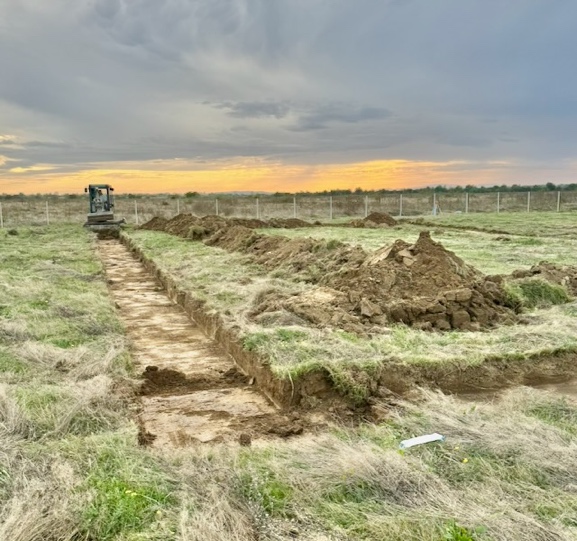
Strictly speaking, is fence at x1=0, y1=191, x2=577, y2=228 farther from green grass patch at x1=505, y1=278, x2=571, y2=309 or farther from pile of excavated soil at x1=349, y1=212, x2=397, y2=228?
green grass patch at x1=505, y1=278, x2=571, y2=309

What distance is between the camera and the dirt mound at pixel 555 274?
8.99 meters

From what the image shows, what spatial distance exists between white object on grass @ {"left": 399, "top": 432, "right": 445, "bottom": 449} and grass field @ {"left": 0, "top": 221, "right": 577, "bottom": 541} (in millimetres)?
56

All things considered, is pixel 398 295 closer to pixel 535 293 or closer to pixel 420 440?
pixel 535 293

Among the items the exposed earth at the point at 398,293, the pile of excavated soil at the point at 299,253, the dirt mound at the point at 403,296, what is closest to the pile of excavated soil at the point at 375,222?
the pile of excavated soil at the point at 299,253

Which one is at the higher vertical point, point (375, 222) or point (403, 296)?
point (375, 222)

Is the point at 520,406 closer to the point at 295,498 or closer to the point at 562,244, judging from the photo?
the point at 295,498

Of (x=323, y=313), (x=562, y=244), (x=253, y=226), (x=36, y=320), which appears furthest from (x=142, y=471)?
(x=253, y=226)

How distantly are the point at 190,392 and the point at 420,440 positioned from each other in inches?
100

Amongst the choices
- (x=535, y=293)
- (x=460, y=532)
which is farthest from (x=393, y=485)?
(x=535, y=293)

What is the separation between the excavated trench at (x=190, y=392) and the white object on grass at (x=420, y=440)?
95 centimetres

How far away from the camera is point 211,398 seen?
219 inches

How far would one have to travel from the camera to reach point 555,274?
30.6 ft

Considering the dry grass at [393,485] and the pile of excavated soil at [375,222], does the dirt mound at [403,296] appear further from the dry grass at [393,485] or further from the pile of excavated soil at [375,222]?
the pile of excavated soil at [375,222]

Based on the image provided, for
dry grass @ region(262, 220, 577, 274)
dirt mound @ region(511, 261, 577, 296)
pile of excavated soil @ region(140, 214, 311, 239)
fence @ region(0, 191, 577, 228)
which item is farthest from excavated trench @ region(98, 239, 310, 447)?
fence @ region(0, 191, 577, 228)
